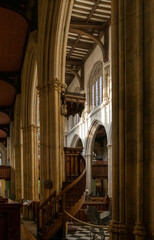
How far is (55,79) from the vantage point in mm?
9820

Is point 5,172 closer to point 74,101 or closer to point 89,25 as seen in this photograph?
point 89,25

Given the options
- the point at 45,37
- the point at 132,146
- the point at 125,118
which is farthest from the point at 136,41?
the point at 45,37

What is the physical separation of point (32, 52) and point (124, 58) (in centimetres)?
912

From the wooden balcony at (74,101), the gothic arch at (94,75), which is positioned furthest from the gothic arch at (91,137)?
the wooden balcony at (74,101)

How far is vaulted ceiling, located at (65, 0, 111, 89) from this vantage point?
1723 centimetres

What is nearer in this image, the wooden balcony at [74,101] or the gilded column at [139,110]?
the gilded column at [139,110]

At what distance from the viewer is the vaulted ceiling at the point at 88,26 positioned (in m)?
17.2

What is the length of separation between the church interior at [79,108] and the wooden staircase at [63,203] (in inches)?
1.1

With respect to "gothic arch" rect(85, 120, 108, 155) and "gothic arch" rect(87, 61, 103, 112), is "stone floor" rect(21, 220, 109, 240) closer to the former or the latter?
"gothic arch" rect(85, 120, 108, 155)

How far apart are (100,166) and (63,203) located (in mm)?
16413

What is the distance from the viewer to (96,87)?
2119 cm

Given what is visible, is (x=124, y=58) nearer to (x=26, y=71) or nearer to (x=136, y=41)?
(x=136, y=41)

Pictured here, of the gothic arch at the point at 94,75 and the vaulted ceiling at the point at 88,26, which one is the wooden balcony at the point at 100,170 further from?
the vaulted ceiling at the point at 88,26

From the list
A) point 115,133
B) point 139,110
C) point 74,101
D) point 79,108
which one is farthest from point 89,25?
point 139,110
